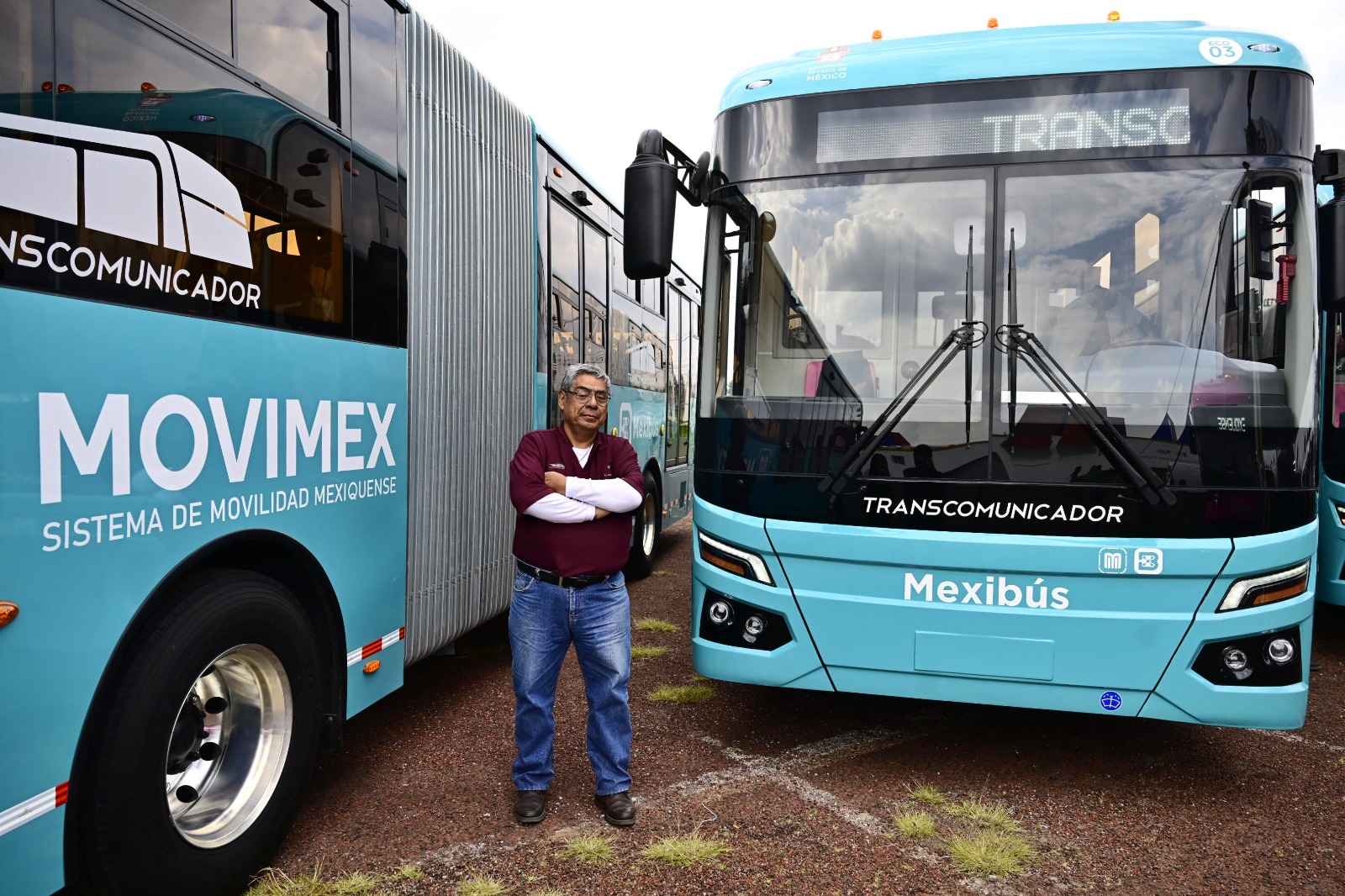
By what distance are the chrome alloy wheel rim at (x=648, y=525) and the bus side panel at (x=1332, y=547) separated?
5023 millimetres

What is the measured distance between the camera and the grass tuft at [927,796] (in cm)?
369

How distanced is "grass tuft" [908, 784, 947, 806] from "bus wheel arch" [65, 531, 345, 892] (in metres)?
2.29

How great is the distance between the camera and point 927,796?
3723 mm

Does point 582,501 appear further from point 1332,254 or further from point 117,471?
point 1332,254

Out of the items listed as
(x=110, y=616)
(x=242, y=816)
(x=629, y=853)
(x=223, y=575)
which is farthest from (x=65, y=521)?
(x=629, y=853)

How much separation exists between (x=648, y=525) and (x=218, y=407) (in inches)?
236

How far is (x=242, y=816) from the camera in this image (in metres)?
2.92

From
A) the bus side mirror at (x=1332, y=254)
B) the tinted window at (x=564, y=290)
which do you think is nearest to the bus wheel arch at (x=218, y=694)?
the tinted window at (x=564, y=290)

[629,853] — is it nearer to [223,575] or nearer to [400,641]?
[400,641]

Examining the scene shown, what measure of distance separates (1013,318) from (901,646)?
138cm

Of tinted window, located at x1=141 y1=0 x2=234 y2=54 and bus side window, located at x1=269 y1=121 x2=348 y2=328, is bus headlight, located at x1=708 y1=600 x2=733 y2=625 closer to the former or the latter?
bus side window, located at x1=269 y1=121 x2=348 y2=328

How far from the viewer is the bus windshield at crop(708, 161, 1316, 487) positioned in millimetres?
3480

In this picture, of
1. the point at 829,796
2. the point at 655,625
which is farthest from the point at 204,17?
the point at 655,625

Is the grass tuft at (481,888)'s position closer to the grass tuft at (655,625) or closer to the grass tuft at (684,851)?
the grass tuft at (684,851)
